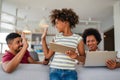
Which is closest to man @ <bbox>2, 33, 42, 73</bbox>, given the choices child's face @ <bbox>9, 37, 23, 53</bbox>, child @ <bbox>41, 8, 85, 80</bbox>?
child's face @ <bbox>9, 37, 23, 53</bbox>

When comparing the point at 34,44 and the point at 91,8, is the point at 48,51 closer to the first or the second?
the point at 34,44

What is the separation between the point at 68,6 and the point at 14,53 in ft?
15.3

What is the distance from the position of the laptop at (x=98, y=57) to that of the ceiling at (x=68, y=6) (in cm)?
419

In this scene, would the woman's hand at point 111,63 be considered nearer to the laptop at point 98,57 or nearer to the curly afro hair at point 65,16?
the laptop at point 98,57

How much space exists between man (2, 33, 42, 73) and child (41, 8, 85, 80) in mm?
192

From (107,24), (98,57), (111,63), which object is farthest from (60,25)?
(107,24)

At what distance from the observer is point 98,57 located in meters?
1.55

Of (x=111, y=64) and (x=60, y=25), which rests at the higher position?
(x=60, y=25)

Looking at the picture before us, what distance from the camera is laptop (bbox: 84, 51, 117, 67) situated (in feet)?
5.05

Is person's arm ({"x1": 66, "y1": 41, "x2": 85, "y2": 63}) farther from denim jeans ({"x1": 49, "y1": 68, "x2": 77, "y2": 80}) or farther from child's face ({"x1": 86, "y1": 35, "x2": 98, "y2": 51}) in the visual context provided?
child's face ({"x1": 86, "y1": 35, "x2": 98, "y2": 51})

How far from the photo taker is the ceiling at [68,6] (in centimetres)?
569

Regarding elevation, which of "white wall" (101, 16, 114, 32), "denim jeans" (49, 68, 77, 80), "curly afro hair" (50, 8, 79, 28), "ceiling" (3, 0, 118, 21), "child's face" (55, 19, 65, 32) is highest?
"ceiling" (3, 0, 118, 21)

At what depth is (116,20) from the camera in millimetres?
5703

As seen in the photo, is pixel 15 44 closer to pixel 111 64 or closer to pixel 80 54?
pixel 80 54
